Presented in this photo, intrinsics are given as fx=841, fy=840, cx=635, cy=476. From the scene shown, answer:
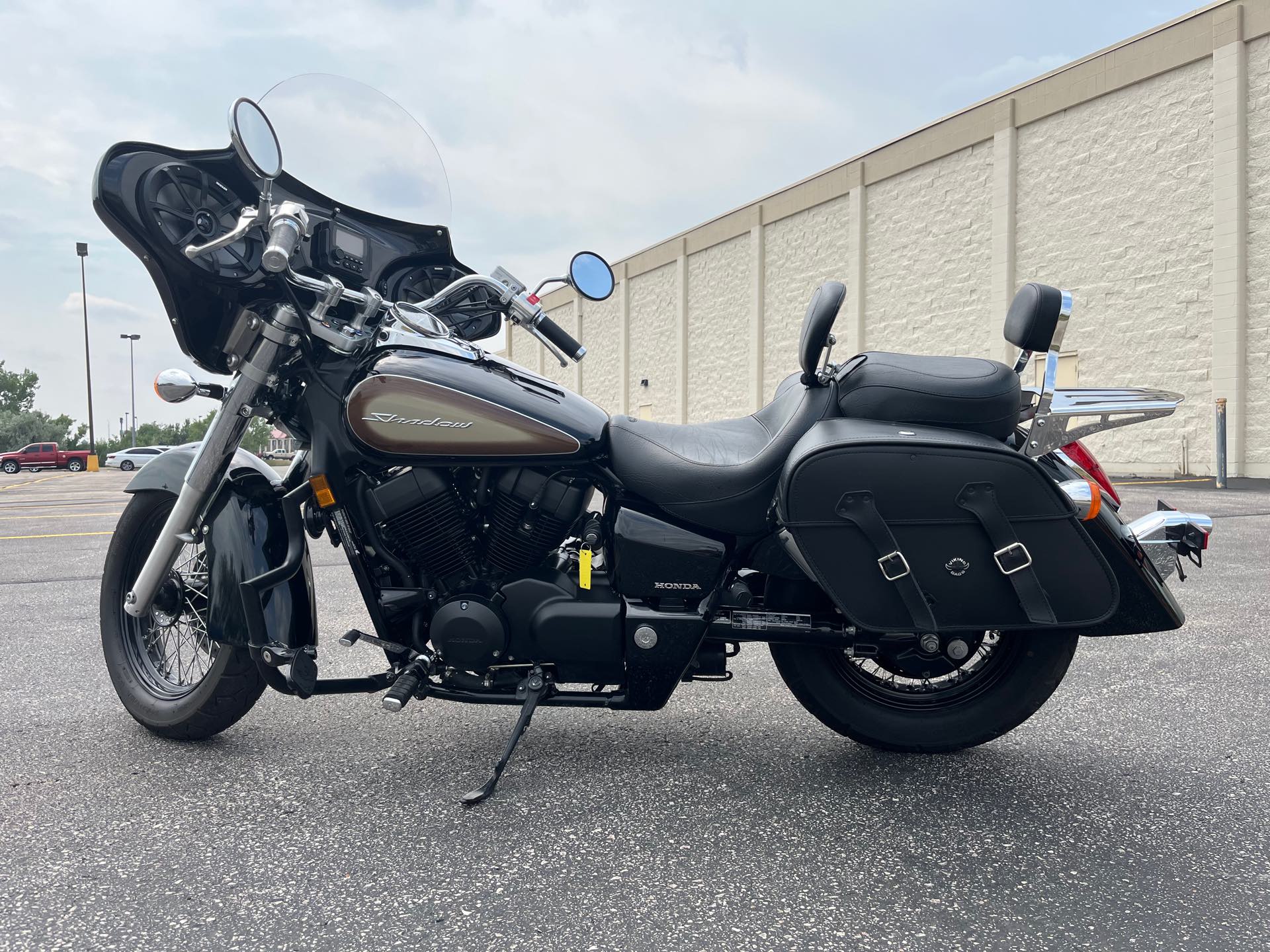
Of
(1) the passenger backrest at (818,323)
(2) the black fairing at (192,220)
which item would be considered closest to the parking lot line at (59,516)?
(2) the black fairing at (192,220)

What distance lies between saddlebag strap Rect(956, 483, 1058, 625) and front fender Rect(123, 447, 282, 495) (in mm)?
1938

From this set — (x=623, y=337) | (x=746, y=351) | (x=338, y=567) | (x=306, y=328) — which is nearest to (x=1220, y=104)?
(x=746, y=351)

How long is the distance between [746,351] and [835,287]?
84.2ft

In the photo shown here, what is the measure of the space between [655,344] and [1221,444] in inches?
839

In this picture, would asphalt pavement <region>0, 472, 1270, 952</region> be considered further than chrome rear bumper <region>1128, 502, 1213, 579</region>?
No

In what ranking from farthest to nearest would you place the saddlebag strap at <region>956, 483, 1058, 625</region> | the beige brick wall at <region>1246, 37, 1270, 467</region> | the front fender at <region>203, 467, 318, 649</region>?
the beige brick wall at <region>1246, 37, 1270, 467</region> → the front fender at <region>203, 467, 318, 649</region> → the saddlebag strap at <region>956, 483, 1058, 625</region>

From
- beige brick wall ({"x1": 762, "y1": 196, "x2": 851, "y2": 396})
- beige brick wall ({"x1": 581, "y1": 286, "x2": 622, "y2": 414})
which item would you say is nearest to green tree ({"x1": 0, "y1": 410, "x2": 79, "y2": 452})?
beige brick wall ({"x1": 581, "y1": 286, "x2": 622, "y2": 414})

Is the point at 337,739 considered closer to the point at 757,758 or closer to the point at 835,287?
the point at 757,758

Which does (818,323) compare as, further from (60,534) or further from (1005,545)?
(60,534)

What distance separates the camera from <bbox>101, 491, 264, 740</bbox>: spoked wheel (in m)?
2.55

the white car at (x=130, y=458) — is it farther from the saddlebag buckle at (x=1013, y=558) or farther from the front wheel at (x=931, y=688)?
the saddlebag buckle at (x=1013, y=558)

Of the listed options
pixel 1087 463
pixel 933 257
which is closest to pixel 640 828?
pixel 1087 463

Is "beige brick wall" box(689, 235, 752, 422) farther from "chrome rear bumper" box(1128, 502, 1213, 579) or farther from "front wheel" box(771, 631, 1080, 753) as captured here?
"chrome rear bumper" box(1128, 502, 1213, 579)

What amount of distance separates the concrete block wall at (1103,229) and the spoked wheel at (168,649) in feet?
56.7
